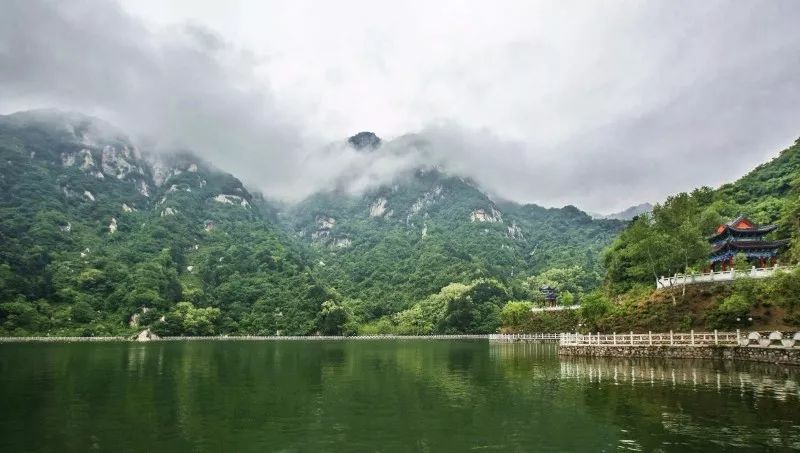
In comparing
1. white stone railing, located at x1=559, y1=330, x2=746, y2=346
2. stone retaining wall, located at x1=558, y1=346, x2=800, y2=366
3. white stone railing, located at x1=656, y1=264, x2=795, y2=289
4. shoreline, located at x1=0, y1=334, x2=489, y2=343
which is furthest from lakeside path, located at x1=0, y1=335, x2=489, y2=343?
stone retaining wall, located at x1=558, y1=346, x2=800, y2=366

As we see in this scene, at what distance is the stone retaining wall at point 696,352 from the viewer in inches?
1598

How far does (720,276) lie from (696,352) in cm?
1451

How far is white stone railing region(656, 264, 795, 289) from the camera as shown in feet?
175

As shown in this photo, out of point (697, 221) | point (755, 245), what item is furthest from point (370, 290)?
point (755, 245)

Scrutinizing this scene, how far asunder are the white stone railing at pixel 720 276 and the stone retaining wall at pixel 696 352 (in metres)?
11.2

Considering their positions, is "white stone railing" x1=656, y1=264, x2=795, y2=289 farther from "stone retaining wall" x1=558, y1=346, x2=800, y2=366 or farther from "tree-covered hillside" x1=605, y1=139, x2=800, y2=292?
"stone retaining wall" x1=558, y1=346, x2=800, y2=366

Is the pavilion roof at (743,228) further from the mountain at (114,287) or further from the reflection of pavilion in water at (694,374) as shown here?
the mountain at (114,287)

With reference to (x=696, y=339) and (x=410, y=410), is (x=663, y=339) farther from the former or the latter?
(x=410, y=410)

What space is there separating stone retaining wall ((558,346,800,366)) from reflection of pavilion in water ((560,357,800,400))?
146cm

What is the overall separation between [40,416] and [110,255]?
6679 inches

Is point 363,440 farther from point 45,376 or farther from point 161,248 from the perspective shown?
point 161,248

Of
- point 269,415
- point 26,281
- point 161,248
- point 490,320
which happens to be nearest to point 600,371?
point 269,415

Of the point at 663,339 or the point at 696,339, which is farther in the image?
the point at 663,339

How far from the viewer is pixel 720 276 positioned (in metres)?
58.2
